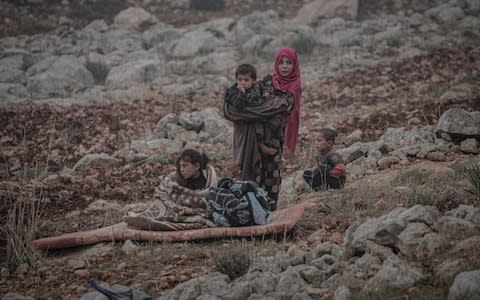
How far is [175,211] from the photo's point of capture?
509 centimetres

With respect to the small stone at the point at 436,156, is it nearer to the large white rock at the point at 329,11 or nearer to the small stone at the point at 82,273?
the small stone at the point at 82,273

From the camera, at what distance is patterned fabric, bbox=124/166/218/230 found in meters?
4.98

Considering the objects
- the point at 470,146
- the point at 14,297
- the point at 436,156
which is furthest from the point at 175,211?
the point at 470,146

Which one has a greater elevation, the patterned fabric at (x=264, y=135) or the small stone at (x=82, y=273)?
the patterned fabric at (x=264, y=135)

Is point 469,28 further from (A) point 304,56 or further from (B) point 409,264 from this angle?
(B) point 409,264

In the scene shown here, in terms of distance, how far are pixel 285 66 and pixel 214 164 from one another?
2488 millimetres

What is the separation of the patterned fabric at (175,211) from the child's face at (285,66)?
130 cm

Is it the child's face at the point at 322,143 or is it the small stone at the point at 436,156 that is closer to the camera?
the child's face at the point at 322,143

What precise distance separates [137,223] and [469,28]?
13386mm

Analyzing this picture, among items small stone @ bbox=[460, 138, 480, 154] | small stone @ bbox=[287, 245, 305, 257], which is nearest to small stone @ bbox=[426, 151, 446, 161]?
small stone @ bbox=[460, 138, 480, 154]

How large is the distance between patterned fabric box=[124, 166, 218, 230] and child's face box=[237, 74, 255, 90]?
0.79m

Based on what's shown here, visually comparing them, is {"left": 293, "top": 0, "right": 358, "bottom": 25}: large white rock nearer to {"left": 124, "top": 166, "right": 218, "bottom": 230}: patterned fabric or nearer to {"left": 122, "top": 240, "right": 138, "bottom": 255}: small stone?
{"left": 124, "top": 166, "right": 218, "bottom": 230}: patterned fabric

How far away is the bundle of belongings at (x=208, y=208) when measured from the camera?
495cm

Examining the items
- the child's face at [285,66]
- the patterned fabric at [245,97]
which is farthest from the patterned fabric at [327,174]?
the patterned fabric at [245,97]
